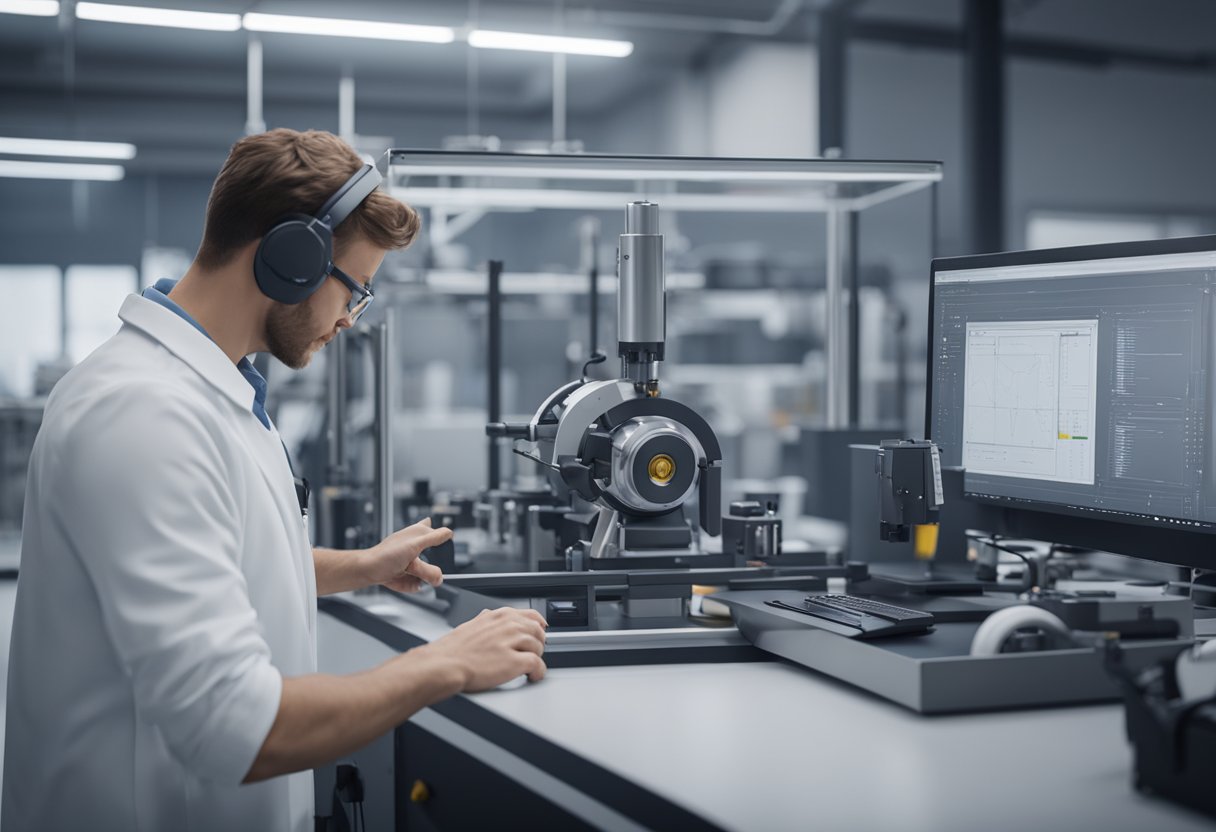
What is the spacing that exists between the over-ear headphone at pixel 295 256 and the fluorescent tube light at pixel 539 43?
12.4 feet

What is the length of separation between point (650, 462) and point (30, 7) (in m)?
4.24

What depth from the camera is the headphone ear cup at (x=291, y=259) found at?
3.58 ft

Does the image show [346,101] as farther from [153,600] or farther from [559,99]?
[153,600]

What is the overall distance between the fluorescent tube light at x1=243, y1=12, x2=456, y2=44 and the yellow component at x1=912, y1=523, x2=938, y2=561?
135 inches

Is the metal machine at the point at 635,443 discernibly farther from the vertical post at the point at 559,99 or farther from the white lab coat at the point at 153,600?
the vertical post at the point at 559,99

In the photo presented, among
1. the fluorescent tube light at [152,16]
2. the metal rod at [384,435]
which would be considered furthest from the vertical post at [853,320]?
the fluorescent tube light at [152,16]

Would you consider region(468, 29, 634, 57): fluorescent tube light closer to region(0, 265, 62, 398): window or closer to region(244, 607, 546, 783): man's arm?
region(0, 265, 62, 398): window

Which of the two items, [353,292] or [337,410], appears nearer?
[353,292]

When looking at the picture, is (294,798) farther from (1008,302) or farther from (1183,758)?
(1008,302)

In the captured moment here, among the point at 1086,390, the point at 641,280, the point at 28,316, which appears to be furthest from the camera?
the point at 28,316

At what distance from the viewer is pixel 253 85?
17.1 feet

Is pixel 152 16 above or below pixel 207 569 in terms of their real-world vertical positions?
above

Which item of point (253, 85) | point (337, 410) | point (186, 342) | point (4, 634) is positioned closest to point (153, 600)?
point (186, 342)

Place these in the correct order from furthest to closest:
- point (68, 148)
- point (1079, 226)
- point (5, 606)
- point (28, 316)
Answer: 1. point (1079, 226)
2. point (68, 148)
3. point (28, 316)
4. point (5, 606)
